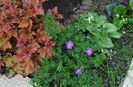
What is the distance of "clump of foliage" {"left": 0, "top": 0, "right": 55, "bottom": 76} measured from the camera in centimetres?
335

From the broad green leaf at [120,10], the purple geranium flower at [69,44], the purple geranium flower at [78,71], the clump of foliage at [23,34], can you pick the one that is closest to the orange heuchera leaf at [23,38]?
the clump of foliage at [23,34]

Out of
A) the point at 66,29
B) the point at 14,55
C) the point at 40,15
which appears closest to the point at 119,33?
the point at 66,29

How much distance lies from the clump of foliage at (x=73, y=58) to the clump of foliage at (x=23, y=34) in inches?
3.1

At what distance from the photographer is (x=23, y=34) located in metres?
3.38

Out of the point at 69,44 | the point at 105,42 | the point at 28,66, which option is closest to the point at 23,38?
the point at 28,66

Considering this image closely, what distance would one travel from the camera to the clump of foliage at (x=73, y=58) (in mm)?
3367

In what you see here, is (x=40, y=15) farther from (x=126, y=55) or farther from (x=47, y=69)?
(x=126, y=55)

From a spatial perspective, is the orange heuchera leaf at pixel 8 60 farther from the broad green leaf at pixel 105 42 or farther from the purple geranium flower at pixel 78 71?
the broad green leaf at pixel 105 42

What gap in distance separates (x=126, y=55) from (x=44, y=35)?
2.54ft

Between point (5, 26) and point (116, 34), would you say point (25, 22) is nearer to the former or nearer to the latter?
point (5, 26)

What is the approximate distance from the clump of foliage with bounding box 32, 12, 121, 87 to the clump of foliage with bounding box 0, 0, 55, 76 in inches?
3.1

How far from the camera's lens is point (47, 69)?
3.39 meters

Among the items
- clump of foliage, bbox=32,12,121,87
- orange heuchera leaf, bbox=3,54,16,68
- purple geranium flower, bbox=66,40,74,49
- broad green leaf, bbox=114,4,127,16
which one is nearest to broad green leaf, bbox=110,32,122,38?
clump of foliage, bbox=32,12,121,87

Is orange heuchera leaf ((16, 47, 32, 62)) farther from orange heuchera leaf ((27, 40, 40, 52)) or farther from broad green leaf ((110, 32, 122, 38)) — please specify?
broad green leaf ((110, 32, 122, 38))
